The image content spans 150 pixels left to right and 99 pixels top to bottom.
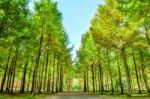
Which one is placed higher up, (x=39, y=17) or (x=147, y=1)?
(x=39, y=17)

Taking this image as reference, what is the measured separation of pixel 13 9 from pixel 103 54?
20.8m

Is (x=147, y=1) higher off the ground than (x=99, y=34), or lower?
lower

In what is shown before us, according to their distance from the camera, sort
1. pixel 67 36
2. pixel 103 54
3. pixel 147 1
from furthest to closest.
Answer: pixel 67 36 → pixel 103 54 → pixel 147 1

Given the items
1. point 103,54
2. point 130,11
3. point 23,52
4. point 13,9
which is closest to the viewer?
point 130,11

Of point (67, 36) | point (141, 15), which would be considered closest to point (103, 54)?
point (67, 36)

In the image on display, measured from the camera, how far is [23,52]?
3400 cm

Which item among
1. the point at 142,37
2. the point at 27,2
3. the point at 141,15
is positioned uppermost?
the point at 27,2

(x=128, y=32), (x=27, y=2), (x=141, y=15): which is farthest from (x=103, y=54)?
(x=141, y=15)

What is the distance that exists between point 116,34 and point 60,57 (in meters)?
23.2

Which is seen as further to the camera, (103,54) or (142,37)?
(103,54)

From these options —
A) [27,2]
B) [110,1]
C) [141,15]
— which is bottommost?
[141,15]

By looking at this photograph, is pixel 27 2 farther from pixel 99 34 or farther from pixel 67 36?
pixel 67 36

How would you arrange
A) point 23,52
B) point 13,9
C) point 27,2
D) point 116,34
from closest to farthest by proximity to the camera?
point 13,9 → point 27,2 → point 116,34 → point 23,52

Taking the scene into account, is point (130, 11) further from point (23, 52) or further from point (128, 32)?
point (23, 52)
